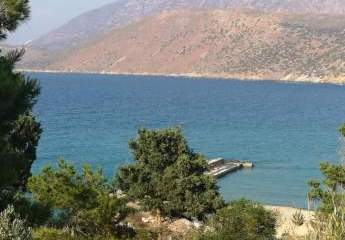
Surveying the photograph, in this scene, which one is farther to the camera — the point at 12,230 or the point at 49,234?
the point at 49,234

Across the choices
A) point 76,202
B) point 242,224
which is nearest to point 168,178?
point 76,202

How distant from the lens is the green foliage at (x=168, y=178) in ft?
91.5

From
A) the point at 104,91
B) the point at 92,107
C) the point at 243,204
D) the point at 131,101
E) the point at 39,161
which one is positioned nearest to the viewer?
the point at 243,204

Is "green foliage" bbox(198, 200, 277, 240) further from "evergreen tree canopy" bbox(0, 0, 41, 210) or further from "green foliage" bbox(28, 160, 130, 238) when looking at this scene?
"evergreen tree canopy" bbox(0, 0, 41, 210)

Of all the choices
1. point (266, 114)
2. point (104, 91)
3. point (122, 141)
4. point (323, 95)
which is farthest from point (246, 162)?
point (104, 91)

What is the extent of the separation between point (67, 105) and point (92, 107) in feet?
24.8

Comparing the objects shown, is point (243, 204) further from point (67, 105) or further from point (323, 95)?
point (323, 95)

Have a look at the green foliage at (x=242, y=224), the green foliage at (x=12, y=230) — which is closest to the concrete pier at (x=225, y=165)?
the green foliage at (x=242, y=224)

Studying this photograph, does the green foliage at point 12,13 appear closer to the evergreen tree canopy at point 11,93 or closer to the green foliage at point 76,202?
the evergreen tree canopy at point 11,93

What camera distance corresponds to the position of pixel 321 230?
10.1 meters

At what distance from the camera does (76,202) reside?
21.1m

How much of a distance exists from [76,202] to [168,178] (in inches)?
314

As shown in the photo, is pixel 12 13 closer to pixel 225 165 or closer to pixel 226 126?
pixel 225 165

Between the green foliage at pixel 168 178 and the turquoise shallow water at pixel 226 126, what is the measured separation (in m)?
18.6
